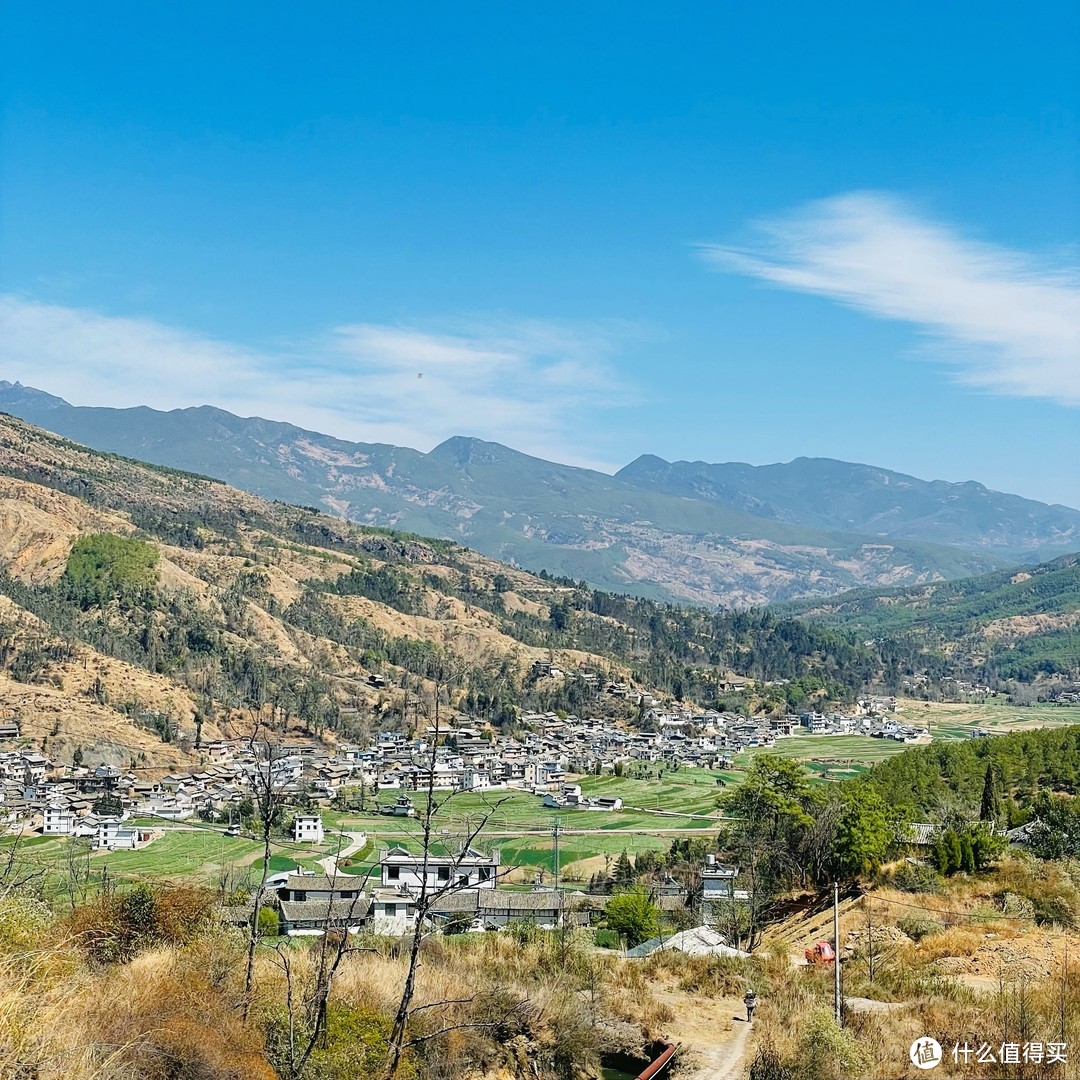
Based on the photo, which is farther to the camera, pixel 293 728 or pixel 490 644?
pixel 490 644

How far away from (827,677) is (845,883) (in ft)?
424

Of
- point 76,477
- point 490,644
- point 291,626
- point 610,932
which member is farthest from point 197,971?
point 76,477

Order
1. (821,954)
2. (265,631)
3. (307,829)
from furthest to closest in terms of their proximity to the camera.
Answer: (265,631) → (307,829) → (821,954)


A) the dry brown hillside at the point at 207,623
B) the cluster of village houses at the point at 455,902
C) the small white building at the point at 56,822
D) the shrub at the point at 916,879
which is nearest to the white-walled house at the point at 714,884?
the cluster of village houses at the point at 455,902

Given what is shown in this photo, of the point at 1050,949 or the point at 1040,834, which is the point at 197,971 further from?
the point at 1040,834

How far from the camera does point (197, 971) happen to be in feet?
44.6

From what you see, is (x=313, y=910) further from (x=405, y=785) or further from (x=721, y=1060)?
(x=405, y=785)

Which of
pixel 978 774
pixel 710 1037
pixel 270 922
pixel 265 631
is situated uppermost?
pixel 710 1037

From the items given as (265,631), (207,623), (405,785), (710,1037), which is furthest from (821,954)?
(265,631)

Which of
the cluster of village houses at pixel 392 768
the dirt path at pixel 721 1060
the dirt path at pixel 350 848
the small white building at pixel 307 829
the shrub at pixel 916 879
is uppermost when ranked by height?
the dirt path at pixel 721 1060

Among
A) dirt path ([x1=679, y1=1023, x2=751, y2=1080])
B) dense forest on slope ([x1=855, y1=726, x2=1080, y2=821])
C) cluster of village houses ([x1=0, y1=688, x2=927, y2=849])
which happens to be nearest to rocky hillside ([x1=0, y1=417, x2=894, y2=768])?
cluster of village houses ([x1=0, y1=688, x2=927, y2=849])

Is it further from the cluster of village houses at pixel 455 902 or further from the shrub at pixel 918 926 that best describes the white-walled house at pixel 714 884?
the shrub at pixel 918 926

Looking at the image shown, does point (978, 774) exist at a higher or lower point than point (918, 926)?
lower

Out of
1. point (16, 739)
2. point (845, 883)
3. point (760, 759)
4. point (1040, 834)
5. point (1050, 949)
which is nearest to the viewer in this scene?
point (1050, 949)
